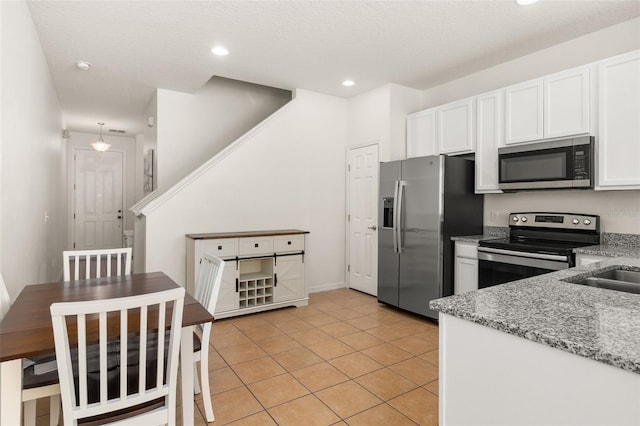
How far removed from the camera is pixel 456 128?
13.3 feet

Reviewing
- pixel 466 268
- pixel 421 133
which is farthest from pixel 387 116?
pixel 466 268

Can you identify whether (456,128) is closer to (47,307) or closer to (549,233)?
(549,233)

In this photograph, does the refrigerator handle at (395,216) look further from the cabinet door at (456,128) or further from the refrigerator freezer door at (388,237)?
the cabinet door at (456,128)

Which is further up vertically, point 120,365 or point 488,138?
point 488,138

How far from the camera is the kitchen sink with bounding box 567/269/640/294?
1.68m

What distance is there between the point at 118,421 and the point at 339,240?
4.01m

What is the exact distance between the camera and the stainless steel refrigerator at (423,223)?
3.68 metres

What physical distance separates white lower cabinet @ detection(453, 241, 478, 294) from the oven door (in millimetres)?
97

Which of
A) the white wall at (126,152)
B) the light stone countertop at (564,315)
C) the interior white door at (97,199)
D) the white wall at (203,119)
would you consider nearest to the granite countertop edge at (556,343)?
the light stone countertop at (564,315)

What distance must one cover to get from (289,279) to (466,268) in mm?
1956

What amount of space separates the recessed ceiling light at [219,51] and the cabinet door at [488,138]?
104 inches

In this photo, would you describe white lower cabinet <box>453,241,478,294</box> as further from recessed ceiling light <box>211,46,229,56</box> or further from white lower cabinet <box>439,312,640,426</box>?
recessed ceiling light <box>211,46,229,56</box>

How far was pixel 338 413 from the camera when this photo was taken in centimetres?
217

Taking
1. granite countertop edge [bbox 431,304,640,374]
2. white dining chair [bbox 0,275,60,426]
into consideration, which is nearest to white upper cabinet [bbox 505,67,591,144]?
granite countertop edge [bbox 431,304,640,374]
